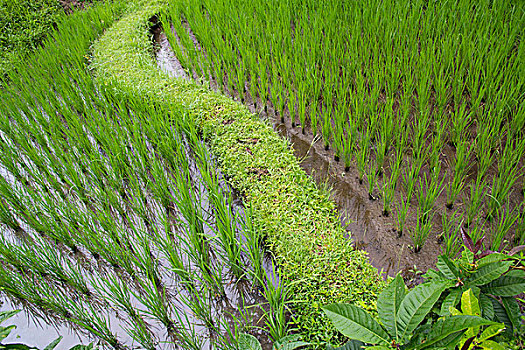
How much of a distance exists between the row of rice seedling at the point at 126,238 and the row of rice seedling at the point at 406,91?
0.82 metres

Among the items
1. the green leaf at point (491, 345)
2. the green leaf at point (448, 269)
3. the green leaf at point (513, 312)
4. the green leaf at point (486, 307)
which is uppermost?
the green leaf at point (491, 345)

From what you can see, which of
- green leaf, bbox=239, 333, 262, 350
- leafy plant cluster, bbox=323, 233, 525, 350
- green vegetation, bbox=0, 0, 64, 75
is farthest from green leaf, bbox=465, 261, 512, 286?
green vegetation, bbox=0, 0, 64, 75

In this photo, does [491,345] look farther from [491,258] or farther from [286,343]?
[286,343]

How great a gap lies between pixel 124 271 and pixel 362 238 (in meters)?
1.26

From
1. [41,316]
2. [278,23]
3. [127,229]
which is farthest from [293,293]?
[278,23]

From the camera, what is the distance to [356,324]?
99cm

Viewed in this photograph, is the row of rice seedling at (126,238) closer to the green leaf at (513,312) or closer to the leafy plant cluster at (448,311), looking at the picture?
the leafy plant cluster at (448,311)

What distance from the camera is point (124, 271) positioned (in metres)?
1.83

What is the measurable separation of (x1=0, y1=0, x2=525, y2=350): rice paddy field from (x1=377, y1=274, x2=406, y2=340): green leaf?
7.0 inches

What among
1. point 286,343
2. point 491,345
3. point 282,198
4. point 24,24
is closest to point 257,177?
point 282,198

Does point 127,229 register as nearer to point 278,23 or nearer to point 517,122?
point 517,122

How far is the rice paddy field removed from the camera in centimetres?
160

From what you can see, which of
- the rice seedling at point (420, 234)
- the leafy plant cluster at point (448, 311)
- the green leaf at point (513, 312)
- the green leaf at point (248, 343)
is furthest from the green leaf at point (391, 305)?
the rice seedling at point (420, 234)

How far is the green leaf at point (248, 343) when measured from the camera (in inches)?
48.1
